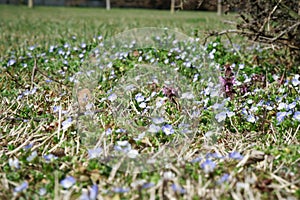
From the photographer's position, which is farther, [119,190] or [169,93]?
[169,93]

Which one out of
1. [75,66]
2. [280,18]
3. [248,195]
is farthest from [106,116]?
[280,18]

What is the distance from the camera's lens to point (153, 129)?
1.99 metres

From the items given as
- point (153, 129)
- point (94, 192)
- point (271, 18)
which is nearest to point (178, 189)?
point (94, 192)

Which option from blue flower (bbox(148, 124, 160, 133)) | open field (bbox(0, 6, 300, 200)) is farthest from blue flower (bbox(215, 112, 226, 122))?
blue flower (bbox(148, 124, 160, 133))

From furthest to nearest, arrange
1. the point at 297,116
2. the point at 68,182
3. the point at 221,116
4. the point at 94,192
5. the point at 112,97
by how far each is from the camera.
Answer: the point at 112,97 < the point at 221,116 < the point at 297,116 < the point at 68,182 < the point at 94,192

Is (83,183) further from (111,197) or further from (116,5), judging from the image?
(116,5)

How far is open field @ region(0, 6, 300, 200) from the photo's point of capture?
5.17 ft

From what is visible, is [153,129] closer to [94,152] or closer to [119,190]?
[94,152]

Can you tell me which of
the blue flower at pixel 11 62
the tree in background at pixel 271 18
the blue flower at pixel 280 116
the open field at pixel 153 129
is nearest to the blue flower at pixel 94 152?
the open field at pixel 153 129

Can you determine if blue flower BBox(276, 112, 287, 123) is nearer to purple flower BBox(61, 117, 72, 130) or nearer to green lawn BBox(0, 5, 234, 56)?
purple flower BBox(61, 117, 72, 130)

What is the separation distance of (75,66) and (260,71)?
1435 millimetres

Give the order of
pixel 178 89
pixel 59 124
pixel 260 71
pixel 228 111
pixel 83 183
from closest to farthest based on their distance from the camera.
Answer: pixel 83 183 → pixel 59 124 → pixel 228 111 → pixel 178 89 → pixel 260 71

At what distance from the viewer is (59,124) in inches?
82.7

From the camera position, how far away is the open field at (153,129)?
1.58 meters
